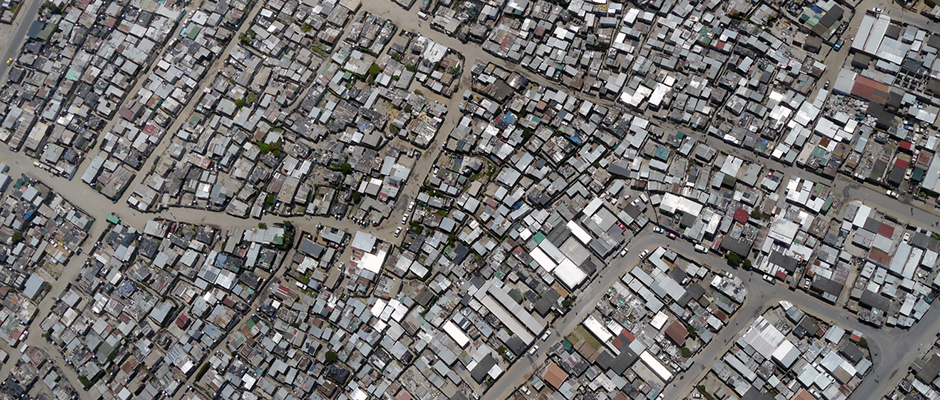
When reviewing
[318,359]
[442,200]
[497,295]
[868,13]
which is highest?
[868,13]

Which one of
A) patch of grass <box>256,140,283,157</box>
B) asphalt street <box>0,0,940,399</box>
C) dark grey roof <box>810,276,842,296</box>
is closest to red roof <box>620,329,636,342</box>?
asphalt street <box>0,0,940,399</box>

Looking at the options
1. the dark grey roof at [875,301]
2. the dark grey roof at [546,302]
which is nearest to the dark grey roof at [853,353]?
the dark grey roof at [875,301]

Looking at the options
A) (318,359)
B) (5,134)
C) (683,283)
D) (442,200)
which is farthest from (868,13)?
(5,134)

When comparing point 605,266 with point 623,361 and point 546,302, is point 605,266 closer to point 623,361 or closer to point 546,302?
point 546,302

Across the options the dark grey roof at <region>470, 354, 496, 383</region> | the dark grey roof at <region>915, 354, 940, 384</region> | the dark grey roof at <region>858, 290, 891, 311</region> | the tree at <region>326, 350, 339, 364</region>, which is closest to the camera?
the dark grey roof at <region>915, 354, 940, 384</region>

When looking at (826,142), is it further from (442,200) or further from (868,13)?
(442,200)

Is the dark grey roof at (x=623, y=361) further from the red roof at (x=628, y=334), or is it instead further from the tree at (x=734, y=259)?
the tree at (x=734, y=259)

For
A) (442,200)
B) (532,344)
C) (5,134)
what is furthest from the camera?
(5,134)

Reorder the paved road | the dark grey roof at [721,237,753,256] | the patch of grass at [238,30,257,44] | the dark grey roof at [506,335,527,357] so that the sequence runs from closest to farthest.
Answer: the dark grey roof at [506,335,527,357], the dark grey roof at [721,237,753,256], the patch of grass at [238,30,257,44], the paved road

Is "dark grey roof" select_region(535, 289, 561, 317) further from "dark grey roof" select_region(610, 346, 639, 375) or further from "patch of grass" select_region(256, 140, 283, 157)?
"patch of grass" select_region(256, 140, 283, 157)
